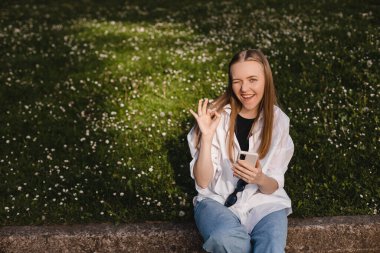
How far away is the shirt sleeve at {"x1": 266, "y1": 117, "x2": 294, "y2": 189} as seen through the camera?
15.4 feet

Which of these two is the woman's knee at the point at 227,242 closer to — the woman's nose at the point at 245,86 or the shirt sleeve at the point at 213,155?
the shirt sleeve at the point at 213,155

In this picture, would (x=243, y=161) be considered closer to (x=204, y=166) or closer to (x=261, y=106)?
(x=204, y=166)

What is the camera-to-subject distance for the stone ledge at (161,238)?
5.00m

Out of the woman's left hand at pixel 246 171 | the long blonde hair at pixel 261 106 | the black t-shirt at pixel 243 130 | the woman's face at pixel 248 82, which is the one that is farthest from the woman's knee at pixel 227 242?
the woman's face at pixel 248 82

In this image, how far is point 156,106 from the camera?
761 cm

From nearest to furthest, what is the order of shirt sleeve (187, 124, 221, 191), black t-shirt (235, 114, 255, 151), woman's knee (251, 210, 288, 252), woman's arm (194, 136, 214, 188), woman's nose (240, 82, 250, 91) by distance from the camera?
woman's knee (251, 210, 288, 252) < woman's arm (194, 136, 214, 188) < woman's nose (240, 82, 250, 91) < shirt sleeve (187, 124, 221, 191) < black t-shirt (235, 114, 255, 151)

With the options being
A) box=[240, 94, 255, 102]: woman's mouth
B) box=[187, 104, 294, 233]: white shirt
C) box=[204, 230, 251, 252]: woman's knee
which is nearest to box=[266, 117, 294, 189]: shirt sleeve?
box=[187, 104, 294, 233]: white shirt

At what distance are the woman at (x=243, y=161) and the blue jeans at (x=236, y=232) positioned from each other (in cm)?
1

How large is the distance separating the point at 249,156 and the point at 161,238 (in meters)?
1.50

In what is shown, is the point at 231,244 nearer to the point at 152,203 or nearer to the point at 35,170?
the point at 152,203

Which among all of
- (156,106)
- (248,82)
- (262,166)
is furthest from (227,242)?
(156,106)

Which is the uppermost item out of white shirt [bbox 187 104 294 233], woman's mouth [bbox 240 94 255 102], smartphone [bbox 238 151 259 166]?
woman's mouth [bbox 240 94 255 102]

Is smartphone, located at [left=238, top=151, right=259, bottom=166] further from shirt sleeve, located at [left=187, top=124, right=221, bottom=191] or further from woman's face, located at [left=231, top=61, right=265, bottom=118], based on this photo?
woman's face, located at [left=231, top=61, right=265, bottom=118]

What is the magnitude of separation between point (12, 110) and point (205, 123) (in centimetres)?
449
